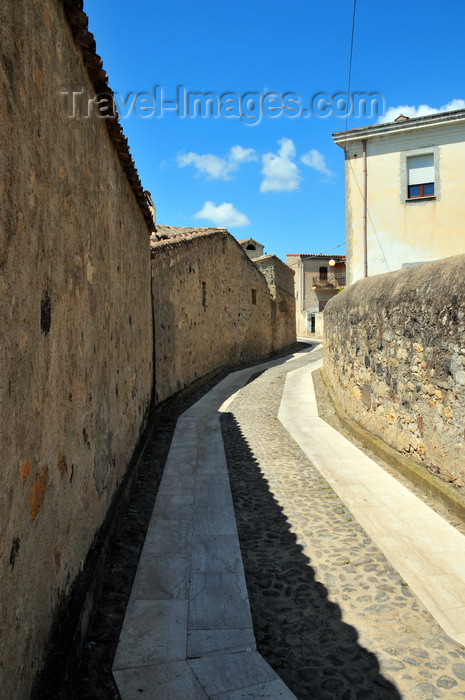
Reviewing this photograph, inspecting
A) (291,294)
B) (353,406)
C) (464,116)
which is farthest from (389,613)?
(291,294)

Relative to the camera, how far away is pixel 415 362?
5758 mm

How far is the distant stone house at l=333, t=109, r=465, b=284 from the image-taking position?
11547mm

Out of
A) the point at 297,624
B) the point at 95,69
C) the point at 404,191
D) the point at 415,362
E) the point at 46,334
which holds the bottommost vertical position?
the point at 297,624

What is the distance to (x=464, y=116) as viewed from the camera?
1124 cm

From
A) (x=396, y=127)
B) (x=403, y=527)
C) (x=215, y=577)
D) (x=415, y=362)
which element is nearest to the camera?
(x=215, y=577)

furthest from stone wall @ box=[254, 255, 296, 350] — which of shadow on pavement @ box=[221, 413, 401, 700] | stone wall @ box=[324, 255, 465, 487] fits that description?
Answer: shadow on pavement @ box=[221, 413, 401, 700]

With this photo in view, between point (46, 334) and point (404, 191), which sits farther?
point (404, 191)

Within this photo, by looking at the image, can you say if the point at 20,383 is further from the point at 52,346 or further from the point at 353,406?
the point at 353,406

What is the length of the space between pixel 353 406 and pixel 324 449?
4.96 ft

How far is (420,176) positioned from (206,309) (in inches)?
270

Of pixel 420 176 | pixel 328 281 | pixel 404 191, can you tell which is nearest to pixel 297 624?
pixel 404 191

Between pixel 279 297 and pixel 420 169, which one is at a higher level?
pixel 420 169

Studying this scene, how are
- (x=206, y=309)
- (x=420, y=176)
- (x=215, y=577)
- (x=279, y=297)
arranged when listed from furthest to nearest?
(x=279, y=297) → (x=206, y=309) → (x=420, y=176) → (x=215, y=577)

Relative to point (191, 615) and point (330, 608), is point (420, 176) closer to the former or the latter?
point (330, 608)
